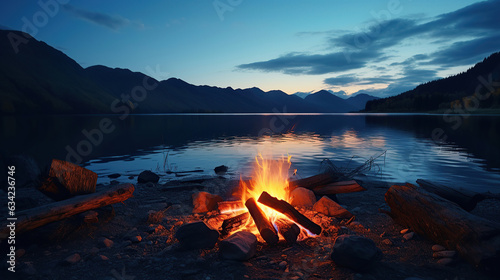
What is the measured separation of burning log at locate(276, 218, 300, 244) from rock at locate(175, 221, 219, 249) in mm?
1557

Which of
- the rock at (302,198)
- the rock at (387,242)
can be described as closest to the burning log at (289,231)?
the rock at (387,242)

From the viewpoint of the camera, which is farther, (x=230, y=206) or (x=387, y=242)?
(x=230, y=206)

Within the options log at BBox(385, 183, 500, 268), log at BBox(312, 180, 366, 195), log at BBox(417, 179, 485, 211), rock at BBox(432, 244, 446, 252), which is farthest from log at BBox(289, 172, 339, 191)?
rock at BBox(432, 244, 446, 252)

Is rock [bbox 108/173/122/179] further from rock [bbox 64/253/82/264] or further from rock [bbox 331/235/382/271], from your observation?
rock [bbox 331/235/382/271]

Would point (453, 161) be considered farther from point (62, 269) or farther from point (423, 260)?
point (62, 269)

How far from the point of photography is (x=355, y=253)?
5109 mm

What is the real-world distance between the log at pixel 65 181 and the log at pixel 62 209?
797mm

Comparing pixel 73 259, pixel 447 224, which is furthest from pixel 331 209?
pixel 73 259

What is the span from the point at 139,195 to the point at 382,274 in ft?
29.8

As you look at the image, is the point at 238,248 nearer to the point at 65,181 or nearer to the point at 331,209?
the point at 331,209

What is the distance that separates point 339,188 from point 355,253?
14.7 feet

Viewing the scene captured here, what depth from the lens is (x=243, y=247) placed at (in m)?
5.64

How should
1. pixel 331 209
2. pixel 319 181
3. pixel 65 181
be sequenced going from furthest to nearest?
pixel 319 181, pixel 331 209, pixel 65 181

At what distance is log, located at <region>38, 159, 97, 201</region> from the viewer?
282 inches
